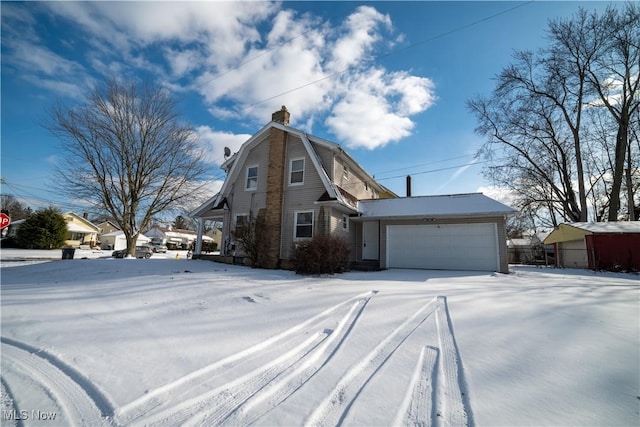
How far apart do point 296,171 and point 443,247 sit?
817cm

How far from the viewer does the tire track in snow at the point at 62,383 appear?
214 cm

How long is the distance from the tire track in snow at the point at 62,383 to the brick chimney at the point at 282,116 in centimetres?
1378

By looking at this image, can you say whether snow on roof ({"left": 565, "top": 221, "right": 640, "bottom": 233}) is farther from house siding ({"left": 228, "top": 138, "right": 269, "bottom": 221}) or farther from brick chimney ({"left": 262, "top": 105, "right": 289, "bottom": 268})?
house siding ({"left": 228, "top": 138, "right": 269, "bottom": 221})

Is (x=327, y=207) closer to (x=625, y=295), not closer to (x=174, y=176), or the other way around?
(x=625, y=295)

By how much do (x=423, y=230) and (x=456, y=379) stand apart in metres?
11.9

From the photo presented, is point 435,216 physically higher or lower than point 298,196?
lower

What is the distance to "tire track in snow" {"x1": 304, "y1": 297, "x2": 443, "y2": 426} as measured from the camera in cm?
212

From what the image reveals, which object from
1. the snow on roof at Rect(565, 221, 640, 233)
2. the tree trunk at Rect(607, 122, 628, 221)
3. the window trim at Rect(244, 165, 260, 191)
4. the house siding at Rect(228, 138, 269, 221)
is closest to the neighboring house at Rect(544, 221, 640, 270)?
the snow on roof at Rect(565, 221, 640, 233)

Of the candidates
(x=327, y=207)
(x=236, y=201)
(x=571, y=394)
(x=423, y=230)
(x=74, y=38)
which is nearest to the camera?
(x=571, y=394)

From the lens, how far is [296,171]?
46.9 ft

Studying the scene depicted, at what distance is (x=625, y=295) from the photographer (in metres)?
6.89

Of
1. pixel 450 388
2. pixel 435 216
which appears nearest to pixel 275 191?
pixel 435 216

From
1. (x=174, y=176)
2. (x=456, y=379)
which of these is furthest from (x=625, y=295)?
(x=174, y=176)

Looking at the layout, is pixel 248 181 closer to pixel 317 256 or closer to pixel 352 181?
pixel 352 181
